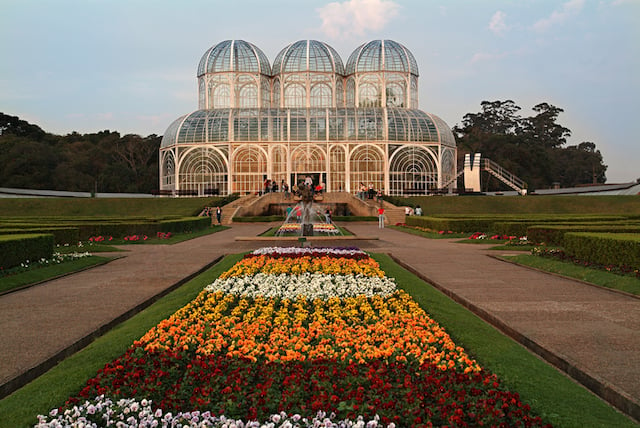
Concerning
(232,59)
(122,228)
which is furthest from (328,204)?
(122,228)

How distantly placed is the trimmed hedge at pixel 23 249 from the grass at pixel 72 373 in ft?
18.3

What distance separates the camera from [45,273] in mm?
13750

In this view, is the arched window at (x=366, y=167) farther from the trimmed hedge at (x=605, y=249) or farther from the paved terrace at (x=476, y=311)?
the trimmed hedge at (x=605, y=249)

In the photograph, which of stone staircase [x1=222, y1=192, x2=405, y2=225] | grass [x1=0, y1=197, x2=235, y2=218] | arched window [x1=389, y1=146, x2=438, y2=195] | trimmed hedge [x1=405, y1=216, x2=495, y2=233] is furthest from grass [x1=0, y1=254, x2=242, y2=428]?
arched window [x1=389, y1=146, x2=438, y2=195]

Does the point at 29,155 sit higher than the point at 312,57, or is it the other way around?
the point at 312,57

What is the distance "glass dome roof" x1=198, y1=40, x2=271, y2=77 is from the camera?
62.5 metres

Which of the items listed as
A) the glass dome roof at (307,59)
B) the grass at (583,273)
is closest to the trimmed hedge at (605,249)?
the grass at (583,273)

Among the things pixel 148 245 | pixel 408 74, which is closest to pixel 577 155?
pixel 408 74

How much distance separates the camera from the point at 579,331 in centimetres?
782

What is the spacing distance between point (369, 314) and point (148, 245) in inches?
635

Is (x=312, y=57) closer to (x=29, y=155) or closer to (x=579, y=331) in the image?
(x=29, y=155)

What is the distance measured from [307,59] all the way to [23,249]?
52.3m

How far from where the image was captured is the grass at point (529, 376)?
196 inches

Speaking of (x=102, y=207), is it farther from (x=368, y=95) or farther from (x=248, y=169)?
(x=368, y=95)
